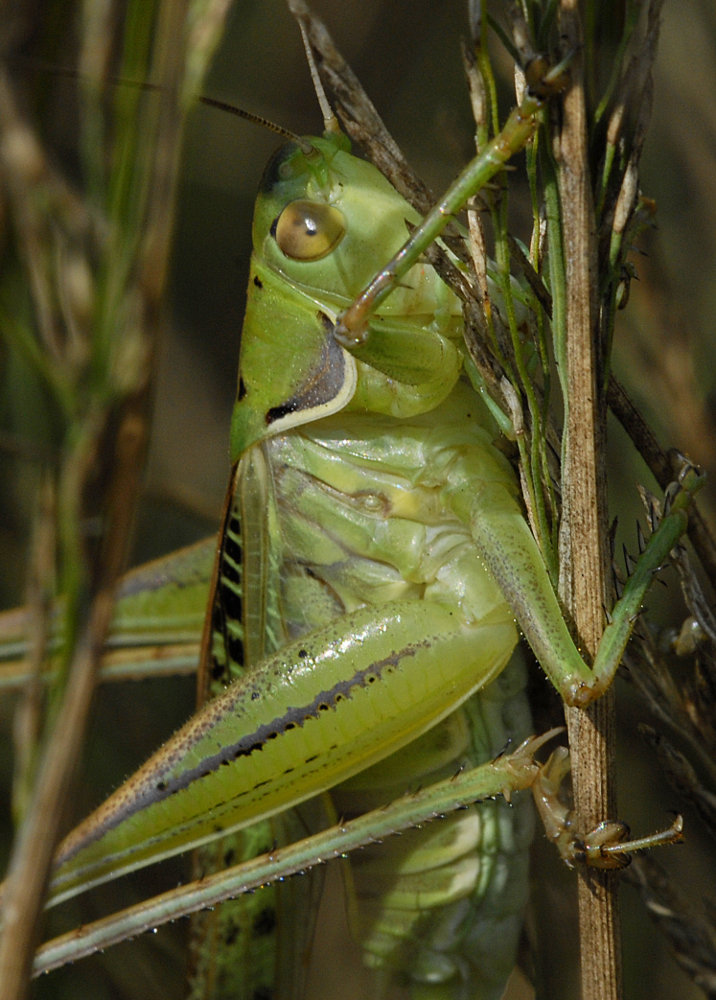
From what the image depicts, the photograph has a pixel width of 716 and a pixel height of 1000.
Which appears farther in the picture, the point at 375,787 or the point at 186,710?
the point at 186,710

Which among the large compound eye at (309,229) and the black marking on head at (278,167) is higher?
the black marking on head at (278,167)

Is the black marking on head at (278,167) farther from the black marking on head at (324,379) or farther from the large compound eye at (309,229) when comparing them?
the black marking on head at (324,379)

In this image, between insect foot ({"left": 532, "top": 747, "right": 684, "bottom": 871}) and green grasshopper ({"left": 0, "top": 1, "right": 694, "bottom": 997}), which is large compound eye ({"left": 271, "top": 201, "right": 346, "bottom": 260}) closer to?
green grasshopper ({"left": 0, "top": 1, "right": 694, "bottom": 997})

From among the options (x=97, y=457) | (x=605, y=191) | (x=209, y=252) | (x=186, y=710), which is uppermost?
(x=605, y=191)

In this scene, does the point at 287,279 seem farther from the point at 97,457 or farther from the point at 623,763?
the point at 623,763

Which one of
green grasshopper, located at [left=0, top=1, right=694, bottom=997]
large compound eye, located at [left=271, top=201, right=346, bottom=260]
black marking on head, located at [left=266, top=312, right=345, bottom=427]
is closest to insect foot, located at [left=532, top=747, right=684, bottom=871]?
green grasshopper, located at [left=0, top=1, right=694, bottom=997]

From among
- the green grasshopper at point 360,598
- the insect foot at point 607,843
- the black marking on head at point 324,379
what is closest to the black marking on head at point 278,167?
the green grasshopper at point 360,598

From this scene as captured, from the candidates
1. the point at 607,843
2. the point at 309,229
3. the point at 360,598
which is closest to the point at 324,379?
the point at 309,229

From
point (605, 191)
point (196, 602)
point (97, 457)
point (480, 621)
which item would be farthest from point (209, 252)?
point (605, 191)

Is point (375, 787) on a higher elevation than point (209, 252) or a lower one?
lower
